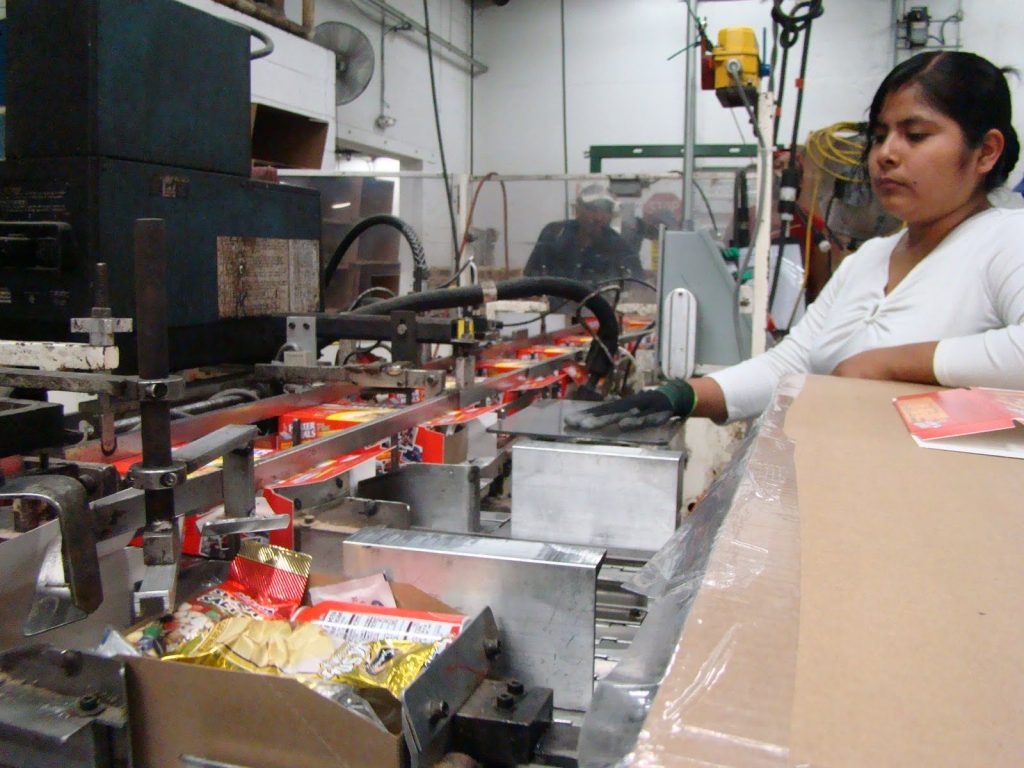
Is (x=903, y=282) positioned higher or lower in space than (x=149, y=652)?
higher

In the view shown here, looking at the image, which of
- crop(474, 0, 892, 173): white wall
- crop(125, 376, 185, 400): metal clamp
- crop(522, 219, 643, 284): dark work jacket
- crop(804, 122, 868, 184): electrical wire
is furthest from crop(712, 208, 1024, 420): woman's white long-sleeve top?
crop(474, 0, 892, 173): white wall

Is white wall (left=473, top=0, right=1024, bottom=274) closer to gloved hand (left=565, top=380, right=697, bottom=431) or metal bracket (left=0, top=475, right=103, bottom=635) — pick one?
gloved hand (left=565, top=380, right=697, bottom=431)

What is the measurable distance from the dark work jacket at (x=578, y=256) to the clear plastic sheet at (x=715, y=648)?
303 cm

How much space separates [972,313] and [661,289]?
117 centimetres

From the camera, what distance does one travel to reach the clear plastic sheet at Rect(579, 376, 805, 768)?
318mm

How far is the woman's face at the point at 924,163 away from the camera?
117 cm

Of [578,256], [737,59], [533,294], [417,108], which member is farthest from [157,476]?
[417,108]

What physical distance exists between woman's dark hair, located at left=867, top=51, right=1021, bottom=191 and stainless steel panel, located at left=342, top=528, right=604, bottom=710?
0.90 metres

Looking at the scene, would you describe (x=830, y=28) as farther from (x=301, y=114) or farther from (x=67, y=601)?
(x=67, y=601)

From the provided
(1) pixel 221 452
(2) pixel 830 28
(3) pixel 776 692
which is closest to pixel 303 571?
(1) pixel 221 452

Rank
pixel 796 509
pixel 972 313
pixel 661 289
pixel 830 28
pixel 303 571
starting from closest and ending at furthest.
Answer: pixel 796 509
pixel 303 571
pixel 972 313
pixel 661 289
pixel 830 28

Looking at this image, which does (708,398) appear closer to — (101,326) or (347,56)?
(101,326)

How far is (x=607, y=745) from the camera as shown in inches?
16.7

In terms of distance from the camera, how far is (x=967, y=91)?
116 cm
